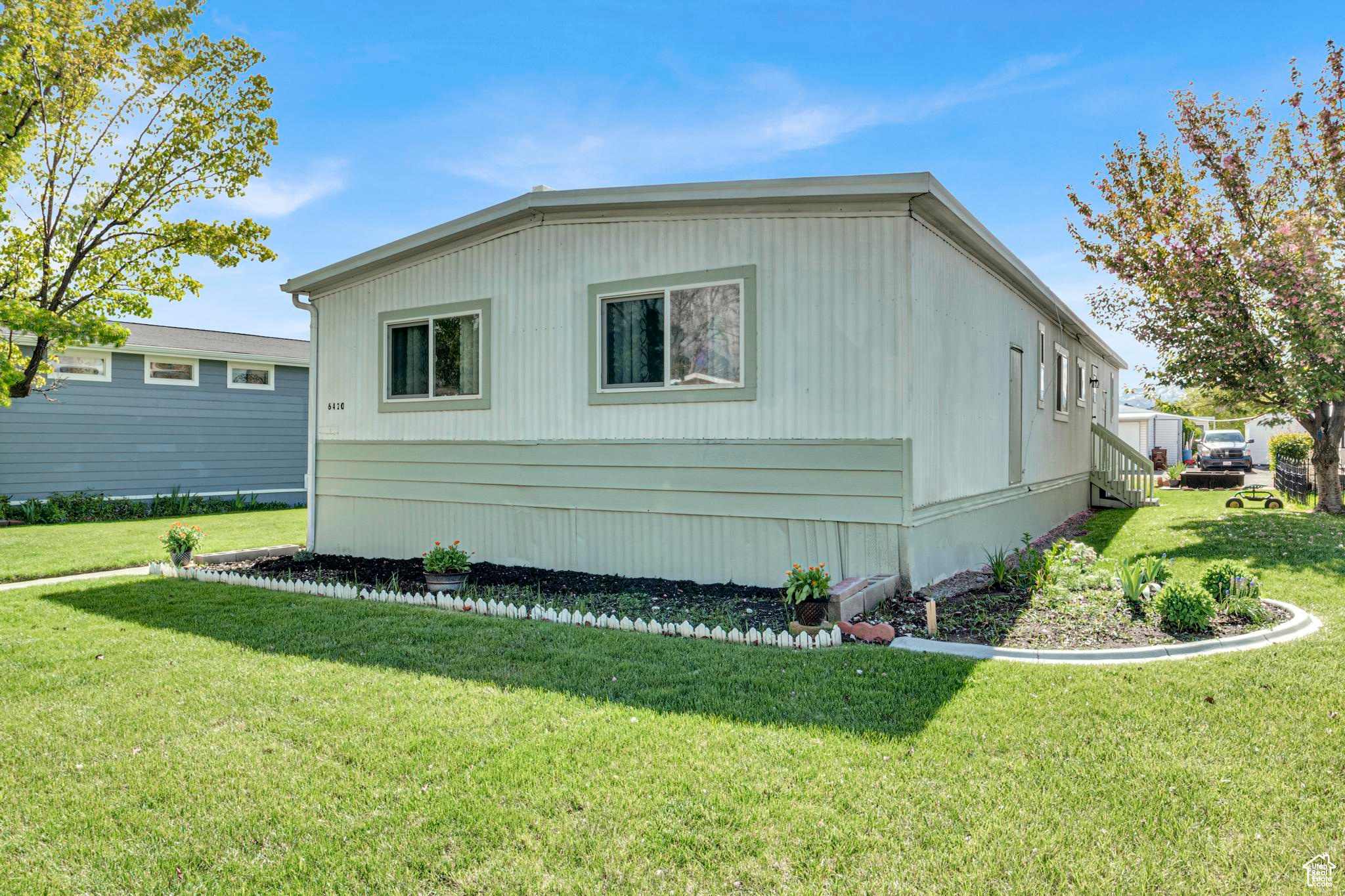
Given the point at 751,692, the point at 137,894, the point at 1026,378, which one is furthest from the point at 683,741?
the point at 1026,378

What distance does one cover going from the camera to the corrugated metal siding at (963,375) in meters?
6.85

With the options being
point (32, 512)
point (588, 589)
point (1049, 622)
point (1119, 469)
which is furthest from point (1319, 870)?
point (32, 512)

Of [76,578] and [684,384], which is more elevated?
[684,384]

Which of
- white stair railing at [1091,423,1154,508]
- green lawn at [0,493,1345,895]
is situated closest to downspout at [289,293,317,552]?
green lawn at [0,493,1345,895]

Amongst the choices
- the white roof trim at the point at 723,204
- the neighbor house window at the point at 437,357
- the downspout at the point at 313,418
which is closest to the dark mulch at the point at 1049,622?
the white roof trim at the point at 723,204

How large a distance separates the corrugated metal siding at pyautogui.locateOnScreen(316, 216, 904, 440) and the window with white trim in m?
0.21

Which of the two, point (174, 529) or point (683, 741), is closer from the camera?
point (683, 741)

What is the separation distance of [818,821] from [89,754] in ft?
11.1

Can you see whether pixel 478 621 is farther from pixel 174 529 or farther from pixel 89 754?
pixel 174 529

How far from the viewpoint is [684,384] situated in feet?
24.3

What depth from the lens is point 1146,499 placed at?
1587cm

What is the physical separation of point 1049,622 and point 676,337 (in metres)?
3.93

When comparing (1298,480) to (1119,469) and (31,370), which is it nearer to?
(1119,469)

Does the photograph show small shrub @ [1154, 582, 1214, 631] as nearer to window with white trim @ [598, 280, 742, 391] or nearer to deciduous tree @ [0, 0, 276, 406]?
window with white trim @ [598, 280, 742, 391]
